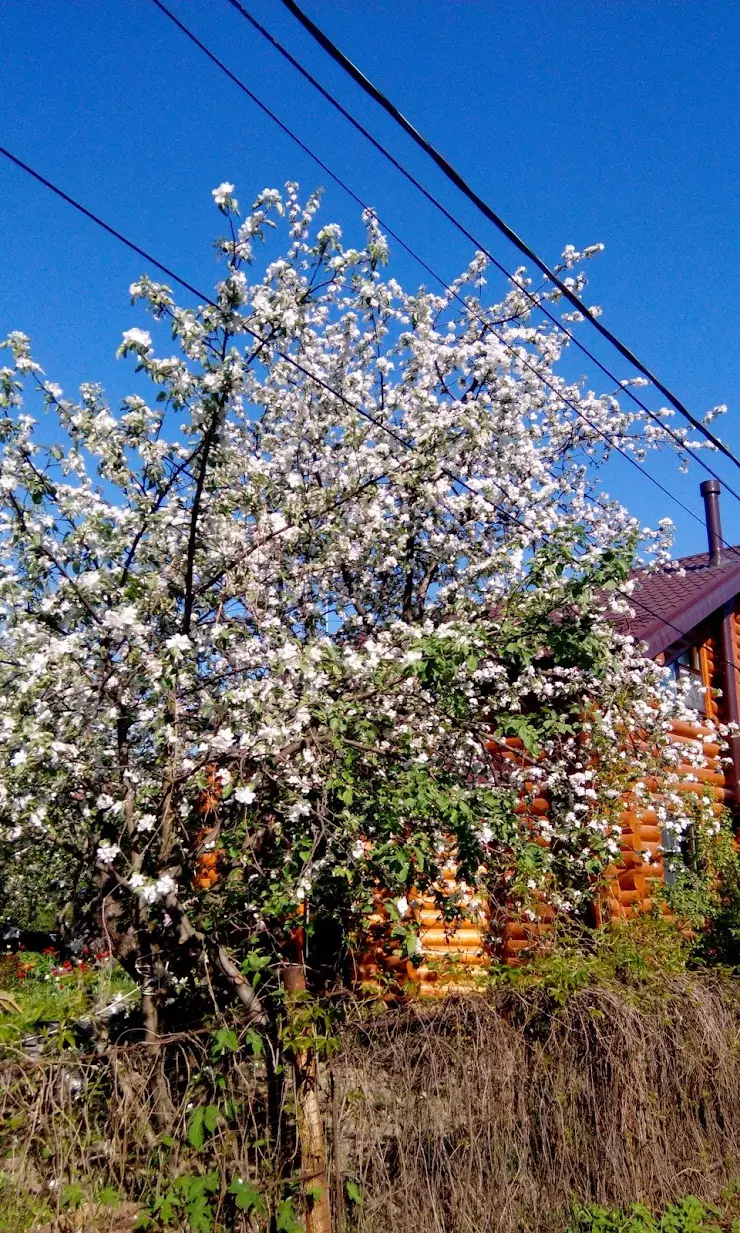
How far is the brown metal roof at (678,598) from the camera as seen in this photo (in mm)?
11211

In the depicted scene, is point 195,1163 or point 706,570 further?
point 706,570

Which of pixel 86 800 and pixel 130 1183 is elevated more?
pixel 86 800

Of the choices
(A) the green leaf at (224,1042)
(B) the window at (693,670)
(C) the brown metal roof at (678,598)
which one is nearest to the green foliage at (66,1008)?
(A) the green leaf at (224,1042)

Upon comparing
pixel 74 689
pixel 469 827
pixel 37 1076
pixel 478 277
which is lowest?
pixel 37 1076

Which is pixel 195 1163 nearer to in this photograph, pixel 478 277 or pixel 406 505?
pixel 406 505

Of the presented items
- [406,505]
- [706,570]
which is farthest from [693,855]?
[406,505]

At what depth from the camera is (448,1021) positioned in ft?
16.1

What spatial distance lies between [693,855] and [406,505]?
6.21m

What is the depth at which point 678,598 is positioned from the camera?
12.5 meters

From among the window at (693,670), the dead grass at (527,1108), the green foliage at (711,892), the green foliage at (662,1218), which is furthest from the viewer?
the window at (693,670)

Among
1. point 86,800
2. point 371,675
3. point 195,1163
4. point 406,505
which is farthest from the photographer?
point 406,505

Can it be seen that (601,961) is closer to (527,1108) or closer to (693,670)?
(527,1108)

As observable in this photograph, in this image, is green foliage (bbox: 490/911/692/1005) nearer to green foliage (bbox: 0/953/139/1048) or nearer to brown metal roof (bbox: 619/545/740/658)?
green foliage (bbox: 0/953/139/1048)

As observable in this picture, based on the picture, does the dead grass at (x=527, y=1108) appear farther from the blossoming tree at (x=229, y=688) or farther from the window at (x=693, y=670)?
the window at (x=693, y=670)
